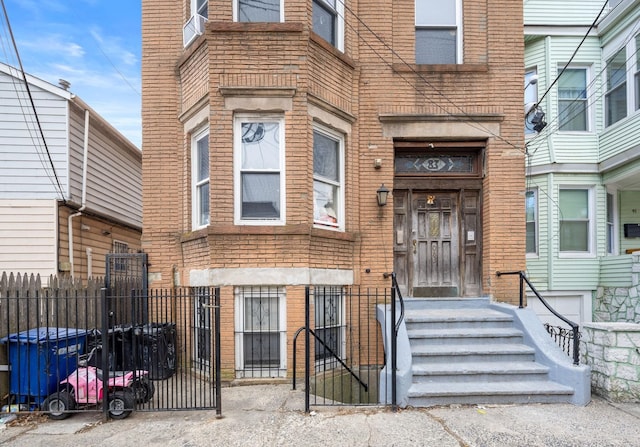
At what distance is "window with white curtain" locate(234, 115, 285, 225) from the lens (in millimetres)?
6426

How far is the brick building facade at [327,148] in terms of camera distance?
630cm

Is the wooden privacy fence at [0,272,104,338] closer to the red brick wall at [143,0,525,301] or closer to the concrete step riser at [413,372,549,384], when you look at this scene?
the red brick wall at [143,0,525,301]

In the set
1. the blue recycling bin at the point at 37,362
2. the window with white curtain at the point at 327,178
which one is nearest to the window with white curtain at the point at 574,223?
the window with white curtain at the point at 327,178

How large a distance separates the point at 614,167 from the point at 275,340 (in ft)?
30.1

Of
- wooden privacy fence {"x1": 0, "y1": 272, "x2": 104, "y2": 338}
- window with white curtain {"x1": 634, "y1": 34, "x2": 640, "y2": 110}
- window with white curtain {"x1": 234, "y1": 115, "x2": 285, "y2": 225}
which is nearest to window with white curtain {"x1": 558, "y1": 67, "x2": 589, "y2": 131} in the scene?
window with white curtain {"x1": 634, "y1": 34, "x2": 640, "y2": 110}

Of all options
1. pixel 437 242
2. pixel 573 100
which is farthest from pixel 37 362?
pixel 573 100

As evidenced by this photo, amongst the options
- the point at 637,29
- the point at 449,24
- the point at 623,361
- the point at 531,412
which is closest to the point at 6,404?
the point at 531,412

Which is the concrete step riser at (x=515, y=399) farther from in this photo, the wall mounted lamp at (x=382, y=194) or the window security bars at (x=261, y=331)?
the wall mounted lamp at (x=382, y=194)

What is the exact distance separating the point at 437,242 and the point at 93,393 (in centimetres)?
584

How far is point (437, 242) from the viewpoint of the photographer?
25.0ft

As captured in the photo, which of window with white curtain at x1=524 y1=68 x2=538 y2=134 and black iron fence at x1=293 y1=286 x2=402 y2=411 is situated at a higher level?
window with white curtain at x1=524 y1=68 x2=538 y2=134

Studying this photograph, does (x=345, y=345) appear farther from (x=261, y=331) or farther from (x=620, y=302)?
(x=620, y=302)

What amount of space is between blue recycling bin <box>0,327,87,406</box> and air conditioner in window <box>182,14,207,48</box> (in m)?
5.04

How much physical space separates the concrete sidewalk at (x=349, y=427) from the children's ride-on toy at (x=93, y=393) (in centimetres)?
13
